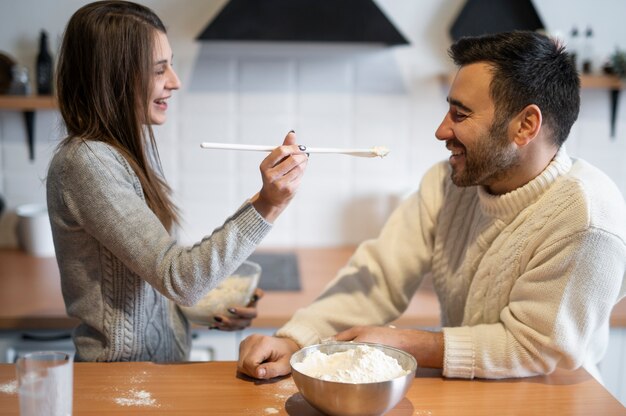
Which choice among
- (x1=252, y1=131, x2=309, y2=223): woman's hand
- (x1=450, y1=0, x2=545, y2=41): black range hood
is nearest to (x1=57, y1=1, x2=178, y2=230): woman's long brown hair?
(x1=252, y1=131, x2=309, y2=223): woman's hand

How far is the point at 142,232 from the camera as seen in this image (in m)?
1.31

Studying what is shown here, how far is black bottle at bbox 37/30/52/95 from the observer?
8.13 feet

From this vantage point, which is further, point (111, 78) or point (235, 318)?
point (235, 318)

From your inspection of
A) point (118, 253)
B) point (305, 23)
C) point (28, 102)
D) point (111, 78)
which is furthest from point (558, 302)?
point (28, 102)

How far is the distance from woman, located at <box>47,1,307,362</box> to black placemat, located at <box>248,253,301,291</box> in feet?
2.44

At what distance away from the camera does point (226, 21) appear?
232 centimetres

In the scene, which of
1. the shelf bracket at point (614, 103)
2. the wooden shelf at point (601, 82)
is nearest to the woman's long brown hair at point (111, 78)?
the wooden shelf at point (601, 82)

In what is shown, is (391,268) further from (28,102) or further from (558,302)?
(28,102)

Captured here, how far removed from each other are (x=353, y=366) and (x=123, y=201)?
0.52 meters

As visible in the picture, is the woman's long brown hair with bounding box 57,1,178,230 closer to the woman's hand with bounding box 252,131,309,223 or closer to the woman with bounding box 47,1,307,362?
the woman with bounding box 47,1,307,362

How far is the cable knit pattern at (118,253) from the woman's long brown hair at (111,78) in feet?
0.18

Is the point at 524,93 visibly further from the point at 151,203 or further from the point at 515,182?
the point at 151,203

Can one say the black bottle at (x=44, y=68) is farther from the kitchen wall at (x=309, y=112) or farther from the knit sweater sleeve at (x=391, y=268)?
the knit sweater sleeve at (x=391, y=268)

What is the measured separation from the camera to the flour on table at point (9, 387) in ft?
4.13
